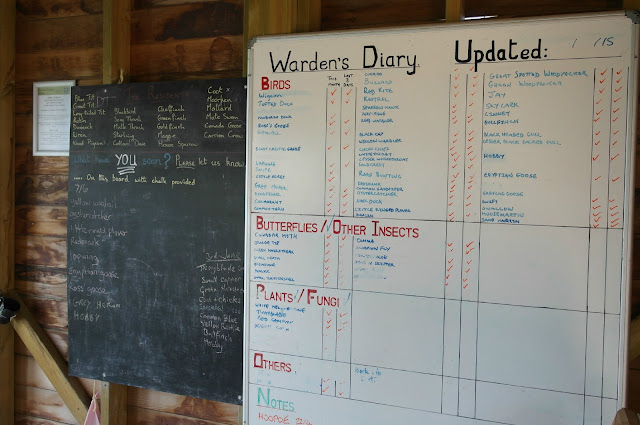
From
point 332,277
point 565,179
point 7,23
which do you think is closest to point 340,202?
point 332,277

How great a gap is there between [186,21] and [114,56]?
1.41 feet

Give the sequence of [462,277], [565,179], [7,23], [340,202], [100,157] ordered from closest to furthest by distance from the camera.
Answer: [565,179] < [462,277] < [340,202] < [100,157] < [7,23]

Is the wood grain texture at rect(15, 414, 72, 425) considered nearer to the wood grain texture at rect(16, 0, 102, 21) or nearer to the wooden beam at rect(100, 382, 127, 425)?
the wooden beam at rect(100, 382, 127, 425)

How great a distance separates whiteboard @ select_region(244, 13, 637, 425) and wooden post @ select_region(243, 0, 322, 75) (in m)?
0.11

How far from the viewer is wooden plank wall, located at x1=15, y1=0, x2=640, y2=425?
8.52ft

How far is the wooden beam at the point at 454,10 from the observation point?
2.10 m

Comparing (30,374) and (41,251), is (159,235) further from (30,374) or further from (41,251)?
(30,374)

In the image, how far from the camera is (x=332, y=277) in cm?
221

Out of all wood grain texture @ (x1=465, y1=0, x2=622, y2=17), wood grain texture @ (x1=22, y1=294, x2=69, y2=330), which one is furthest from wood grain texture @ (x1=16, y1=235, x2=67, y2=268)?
wood grain texture @ (x1=465, y1=0, x2=622, y2=17)

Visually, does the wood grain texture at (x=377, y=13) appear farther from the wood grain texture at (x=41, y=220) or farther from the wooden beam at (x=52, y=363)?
the wooden beam at (x=52, y=363)

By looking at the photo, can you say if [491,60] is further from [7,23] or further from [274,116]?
[7,23]

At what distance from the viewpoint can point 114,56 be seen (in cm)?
270

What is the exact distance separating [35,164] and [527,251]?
275cm

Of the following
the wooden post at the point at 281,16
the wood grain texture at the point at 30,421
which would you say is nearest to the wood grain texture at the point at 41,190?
the wood grain texture at the point at 30,421
